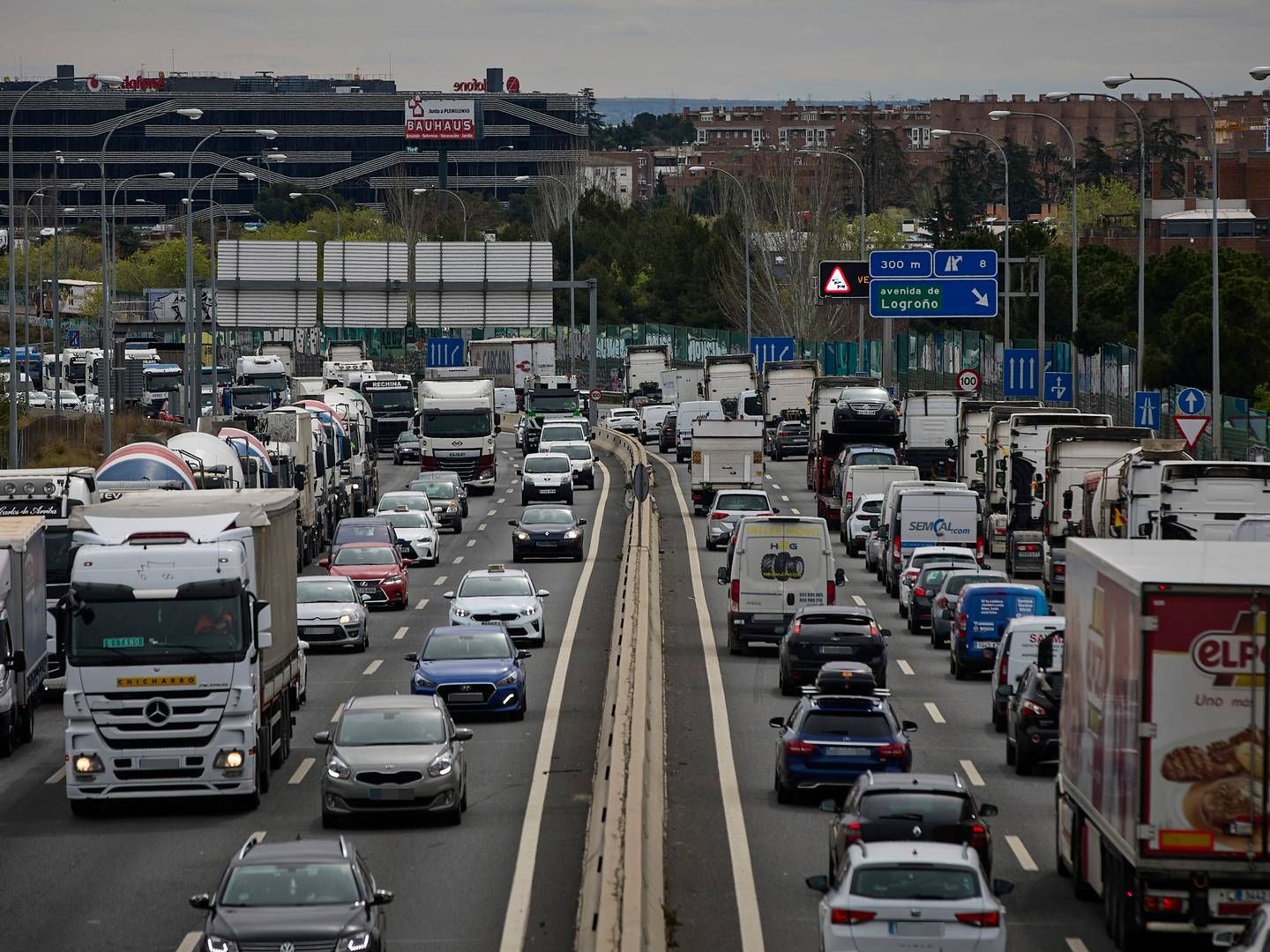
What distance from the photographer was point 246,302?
85.6m

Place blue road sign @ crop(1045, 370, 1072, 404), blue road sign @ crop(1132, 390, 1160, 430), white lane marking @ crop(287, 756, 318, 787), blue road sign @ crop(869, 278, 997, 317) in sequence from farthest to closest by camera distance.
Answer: blue road sign @ crop(869, 278, 997, 317), blue road sign @ crop(1045, 370, 1072, 404), blue road sign @ crop(1132, 390, 1160, 430), white lane marking @ crop(287, 756, 318, 787)

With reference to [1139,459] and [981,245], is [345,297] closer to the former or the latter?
[981,245]

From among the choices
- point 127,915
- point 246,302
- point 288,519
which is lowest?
point 127,915

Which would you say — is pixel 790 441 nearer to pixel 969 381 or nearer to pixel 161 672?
pixel 969 381

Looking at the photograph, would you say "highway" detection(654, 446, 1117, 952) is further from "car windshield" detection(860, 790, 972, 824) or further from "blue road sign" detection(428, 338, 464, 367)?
"blue road sign" detection(428, 338, 464, 367)

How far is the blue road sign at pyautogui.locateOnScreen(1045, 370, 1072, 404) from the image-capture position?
69.1 meters

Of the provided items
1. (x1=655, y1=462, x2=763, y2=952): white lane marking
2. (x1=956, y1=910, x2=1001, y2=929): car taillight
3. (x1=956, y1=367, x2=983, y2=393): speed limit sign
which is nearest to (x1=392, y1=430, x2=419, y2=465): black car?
(x1=956, y1=367, x2=983, y2=393): speed limit sign

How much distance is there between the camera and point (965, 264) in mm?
72125

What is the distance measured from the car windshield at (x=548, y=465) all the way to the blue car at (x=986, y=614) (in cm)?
3289

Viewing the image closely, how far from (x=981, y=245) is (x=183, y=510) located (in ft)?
257

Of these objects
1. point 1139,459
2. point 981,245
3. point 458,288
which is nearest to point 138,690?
point 1139,459

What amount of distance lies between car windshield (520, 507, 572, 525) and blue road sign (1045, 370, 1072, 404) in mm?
21750

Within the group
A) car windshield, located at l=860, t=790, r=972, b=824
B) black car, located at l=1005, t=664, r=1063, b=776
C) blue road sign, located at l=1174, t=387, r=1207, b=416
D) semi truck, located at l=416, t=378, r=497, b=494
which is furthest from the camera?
semi truck, located at l=416, t=378, r=497, b=494

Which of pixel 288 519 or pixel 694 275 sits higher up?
pixel 694 275
